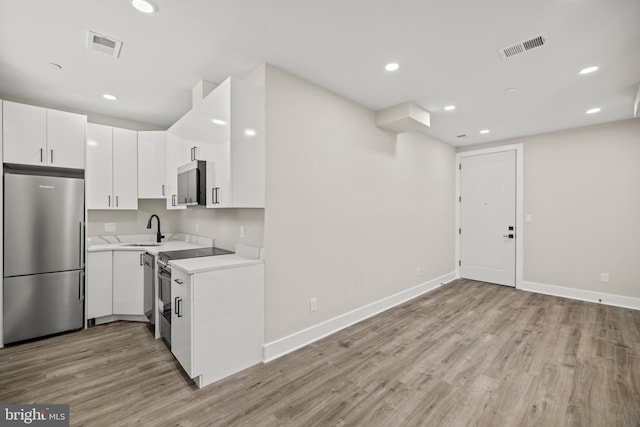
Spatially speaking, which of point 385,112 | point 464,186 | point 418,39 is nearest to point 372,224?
point 385,112

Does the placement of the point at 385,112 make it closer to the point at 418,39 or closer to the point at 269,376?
the point at 418,39

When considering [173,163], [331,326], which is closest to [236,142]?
[173,163]

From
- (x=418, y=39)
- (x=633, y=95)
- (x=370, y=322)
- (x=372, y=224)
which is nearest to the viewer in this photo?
(x=418, y=39)

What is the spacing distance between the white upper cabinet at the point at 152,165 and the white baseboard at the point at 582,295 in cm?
619

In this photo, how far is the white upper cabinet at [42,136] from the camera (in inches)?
112

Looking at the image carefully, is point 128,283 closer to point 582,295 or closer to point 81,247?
point 81,247

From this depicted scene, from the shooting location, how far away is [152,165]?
13.1 ft

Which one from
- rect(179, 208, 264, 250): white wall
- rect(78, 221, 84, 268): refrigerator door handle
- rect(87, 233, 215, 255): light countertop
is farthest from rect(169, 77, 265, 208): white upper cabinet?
rect(78, 221, 84, 268): refrigerator door handle

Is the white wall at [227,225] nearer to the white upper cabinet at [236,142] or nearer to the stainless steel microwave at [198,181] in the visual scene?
the white upper cabinet at [236,142]

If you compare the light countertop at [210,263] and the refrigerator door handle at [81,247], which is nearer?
the light countertop at [210,263]

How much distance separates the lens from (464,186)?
18.3 feet

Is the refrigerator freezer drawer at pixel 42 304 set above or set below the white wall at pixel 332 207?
below

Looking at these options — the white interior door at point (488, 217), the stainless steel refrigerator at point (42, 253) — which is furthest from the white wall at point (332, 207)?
the stainless steel refrigerator at point (42, 253)

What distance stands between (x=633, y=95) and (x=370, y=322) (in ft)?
13.1
